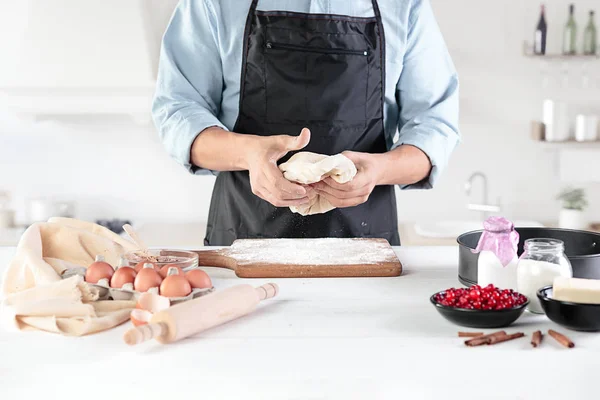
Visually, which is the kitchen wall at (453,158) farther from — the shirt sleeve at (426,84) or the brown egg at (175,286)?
the brown egg at (175,286)

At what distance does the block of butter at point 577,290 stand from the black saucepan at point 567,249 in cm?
15

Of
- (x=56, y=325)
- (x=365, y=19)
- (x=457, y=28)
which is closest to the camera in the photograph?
(x=56, y=325)

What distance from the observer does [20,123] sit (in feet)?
13.5

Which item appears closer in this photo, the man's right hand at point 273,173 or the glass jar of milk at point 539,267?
the glass jar of milk at point 539,267

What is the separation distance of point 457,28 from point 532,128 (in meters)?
0.66

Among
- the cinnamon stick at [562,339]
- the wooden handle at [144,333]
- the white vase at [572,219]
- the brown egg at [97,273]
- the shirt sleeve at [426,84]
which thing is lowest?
the white vase at [572,219]

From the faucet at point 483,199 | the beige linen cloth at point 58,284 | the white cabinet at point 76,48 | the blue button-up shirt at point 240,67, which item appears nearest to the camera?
the beige linen cloth at point 58,284

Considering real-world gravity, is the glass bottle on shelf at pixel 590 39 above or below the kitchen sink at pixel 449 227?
above

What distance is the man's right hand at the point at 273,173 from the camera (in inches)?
Answer: 65.8

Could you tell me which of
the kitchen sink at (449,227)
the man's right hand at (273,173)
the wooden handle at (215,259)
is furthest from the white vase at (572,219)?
the wooden handle at (215,259)

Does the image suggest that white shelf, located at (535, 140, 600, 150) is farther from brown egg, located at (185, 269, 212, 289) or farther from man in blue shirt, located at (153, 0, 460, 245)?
brown egg, located at (185, 269, 212, 289)

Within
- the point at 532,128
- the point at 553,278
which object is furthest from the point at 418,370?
the point at 532,128

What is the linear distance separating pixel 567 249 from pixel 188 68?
1074 millimetres

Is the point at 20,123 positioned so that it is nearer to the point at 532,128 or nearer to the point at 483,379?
the point at 532,128
